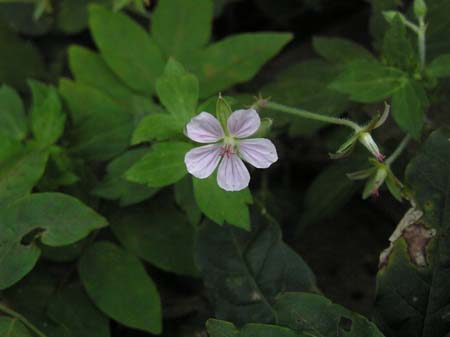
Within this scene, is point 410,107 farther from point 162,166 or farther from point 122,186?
point 122,186

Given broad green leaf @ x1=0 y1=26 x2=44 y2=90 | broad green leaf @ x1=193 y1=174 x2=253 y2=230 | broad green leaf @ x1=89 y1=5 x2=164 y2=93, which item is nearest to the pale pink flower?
broad green leaf @ x1=193 y1=174 x2=253 y2=230

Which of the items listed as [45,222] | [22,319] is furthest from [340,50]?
[22,319]

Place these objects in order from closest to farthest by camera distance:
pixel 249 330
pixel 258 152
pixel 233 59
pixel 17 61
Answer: pixel 249 330
pixel 258 152
pixel 233 59
pixel 17 61

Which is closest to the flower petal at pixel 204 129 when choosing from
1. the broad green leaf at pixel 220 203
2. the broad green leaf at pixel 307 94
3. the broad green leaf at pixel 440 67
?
the broad green leaf at pixel 220 203

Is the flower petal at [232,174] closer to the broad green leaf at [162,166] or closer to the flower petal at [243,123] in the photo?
the flower petal at [243,123]

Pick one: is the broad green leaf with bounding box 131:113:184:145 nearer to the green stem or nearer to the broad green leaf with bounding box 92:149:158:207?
the broad green leaf with bounding box 92:149:158:207

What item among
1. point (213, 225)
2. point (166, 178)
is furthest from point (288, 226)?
point (166, 178)
